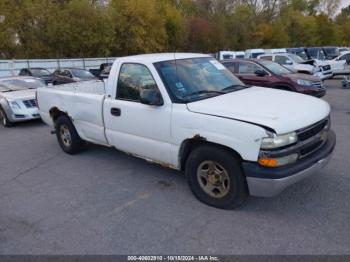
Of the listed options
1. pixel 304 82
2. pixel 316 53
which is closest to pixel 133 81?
pixel 304 82

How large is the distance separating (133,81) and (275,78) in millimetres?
6380

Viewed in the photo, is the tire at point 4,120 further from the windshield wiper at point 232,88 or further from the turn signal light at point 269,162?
the turn signal light at point 269,162

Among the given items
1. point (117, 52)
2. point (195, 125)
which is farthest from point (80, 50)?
point (195, 125)

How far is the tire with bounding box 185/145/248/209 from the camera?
11.8 ft

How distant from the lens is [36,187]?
4.84 meters

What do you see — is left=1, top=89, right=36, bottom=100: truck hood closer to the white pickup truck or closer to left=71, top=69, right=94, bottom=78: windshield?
the white pickup truck

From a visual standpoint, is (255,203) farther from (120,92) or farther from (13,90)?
(13,90)

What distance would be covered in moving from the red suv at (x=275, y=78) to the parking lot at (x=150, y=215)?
4481 millimetres

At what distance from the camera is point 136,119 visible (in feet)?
14.7

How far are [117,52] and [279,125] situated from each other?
31.7 metres

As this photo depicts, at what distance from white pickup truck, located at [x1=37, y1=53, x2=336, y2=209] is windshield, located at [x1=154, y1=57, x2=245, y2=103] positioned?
13 mm

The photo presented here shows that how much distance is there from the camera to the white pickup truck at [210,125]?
133 inches

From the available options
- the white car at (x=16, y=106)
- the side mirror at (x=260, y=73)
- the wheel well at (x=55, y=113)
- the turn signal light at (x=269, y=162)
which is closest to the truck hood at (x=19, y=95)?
the white car at (x=16, y=106)

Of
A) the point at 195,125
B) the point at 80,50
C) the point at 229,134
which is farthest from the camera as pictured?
the point at 80,50
